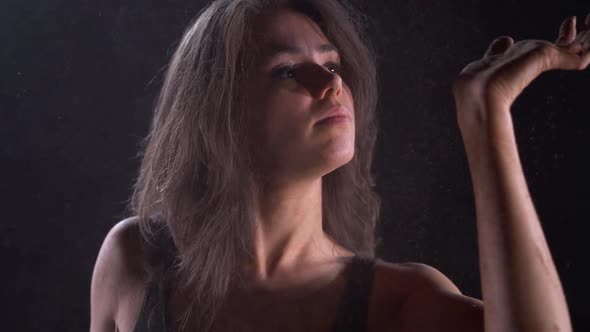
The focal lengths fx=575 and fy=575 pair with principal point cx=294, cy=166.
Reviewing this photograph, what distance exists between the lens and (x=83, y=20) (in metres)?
0.72

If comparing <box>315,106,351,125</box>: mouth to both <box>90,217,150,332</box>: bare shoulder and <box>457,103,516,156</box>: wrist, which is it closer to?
<box>457,103,516,156</box>: wrist

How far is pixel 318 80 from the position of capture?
547 millimetres

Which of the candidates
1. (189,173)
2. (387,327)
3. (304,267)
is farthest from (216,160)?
(387,327)

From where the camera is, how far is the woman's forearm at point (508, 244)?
1.26 feet

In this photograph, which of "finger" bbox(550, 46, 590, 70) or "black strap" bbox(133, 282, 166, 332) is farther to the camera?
"black strap" bbox(133, 282, 166, 332)

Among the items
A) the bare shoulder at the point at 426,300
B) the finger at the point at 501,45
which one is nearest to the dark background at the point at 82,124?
the bare shoulder at the point at 426,300

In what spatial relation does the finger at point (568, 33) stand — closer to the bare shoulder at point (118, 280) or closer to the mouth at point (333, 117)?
the mouth at point (333, 117)

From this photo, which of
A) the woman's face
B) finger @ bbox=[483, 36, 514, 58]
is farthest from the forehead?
finger @ bbox=[483, 36, 514, 58]

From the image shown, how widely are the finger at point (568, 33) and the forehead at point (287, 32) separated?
0.23 meters

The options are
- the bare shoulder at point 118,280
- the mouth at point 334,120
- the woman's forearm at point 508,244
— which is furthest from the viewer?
the bare shoulder at point 118,280

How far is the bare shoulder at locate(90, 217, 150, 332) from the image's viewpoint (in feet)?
2.09

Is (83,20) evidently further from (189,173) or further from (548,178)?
(548,178)

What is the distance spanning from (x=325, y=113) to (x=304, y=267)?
0.17 meters

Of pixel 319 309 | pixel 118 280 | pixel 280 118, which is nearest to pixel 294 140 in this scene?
pixel 280 118
